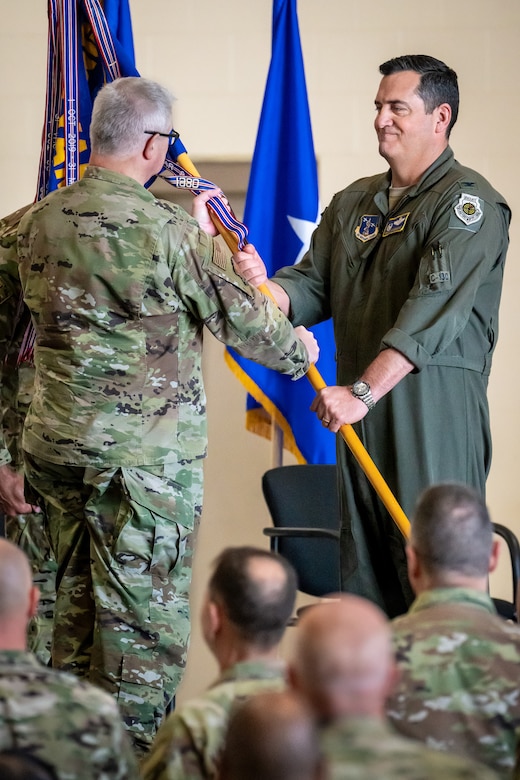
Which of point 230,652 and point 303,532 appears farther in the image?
point 303,532

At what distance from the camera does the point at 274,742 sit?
1024 millimetres

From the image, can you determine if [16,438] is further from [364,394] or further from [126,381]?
[364,394]

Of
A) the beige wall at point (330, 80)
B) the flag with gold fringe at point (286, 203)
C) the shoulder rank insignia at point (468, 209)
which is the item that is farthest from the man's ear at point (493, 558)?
the beige wall at point (330, 80)

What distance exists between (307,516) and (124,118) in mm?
1974

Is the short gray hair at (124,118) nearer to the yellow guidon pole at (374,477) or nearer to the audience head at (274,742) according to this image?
the yellow guidon pole at (374,477)

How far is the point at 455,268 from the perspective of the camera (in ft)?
9.47

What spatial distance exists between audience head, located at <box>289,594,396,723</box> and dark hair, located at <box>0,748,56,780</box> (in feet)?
0.98

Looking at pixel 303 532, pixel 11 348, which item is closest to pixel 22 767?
pixel 11 348

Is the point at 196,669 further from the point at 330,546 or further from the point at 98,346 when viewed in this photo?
the point at 98,346

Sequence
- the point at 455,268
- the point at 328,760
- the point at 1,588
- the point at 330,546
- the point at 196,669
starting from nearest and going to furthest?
the point at 328,760 → the point at 1,588 → the point at 455,268 → the point at 330,546 → the point at 196,669

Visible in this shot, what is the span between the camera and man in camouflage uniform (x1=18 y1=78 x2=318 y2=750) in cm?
253

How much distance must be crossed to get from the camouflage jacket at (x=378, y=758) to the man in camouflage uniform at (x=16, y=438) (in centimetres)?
177

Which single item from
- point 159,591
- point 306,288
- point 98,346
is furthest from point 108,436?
point 306,288

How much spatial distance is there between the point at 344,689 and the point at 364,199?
2.25 meters
